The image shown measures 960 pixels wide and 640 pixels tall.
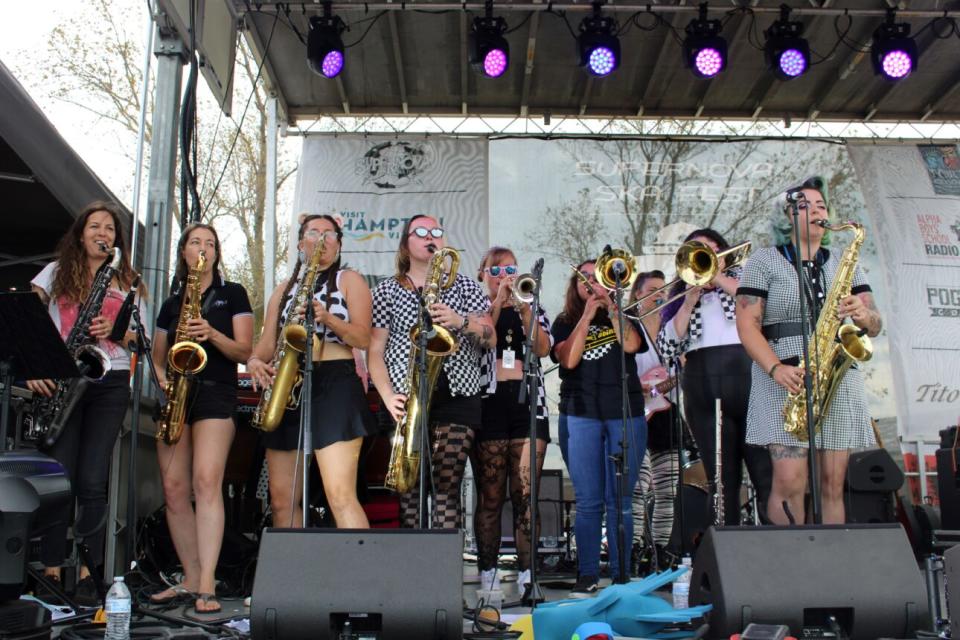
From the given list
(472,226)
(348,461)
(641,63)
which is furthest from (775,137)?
(348,461)

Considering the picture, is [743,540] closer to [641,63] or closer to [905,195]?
[641,63]

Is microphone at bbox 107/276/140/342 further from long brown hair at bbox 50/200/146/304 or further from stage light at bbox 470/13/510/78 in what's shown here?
stage light at bbox 470/13/510/78

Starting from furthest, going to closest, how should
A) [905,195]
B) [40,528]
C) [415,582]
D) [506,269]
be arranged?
1. [905,195]
2. [506,269]
3. [40,528]
4. [415,582]

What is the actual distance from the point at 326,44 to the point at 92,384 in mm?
3989

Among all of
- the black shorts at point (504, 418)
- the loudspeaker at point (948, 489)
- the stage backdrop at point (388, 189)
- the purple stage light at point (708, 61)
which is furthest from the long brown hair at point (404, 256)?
the stage backdrop at point (388, 189)

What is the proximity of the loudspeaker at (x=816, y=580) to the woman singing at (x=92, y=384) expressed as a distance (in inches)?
114

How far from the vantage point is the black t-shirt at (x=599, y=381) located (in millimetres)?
5125

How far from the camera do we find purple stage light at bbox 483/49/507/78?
7.61 m

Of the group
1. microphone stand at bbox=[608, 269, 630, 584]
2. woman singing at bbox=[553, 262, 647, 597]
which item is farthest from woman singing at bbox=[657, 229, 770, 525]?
microphone stand at bbox=[608, 269, 630, 584]

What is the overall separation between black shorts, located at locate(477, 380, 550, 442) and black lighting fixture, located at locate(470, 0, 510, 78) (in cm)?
344

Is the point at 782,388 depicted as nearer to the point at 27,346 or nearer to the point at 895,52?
the point at 27,346

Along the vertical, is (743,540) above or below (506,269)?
below

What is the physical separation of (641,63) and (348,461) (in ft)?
19.6

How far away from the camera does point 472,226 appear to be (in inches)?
362
